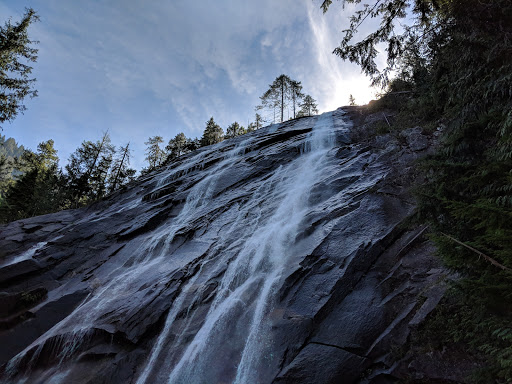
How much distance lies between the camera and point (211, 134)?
3906cm

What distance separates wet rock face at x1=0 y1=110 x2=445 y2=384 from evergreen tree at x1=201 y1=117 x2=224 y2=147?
86.2ft

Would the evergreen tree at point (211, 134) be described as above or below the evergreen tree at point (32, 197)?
above

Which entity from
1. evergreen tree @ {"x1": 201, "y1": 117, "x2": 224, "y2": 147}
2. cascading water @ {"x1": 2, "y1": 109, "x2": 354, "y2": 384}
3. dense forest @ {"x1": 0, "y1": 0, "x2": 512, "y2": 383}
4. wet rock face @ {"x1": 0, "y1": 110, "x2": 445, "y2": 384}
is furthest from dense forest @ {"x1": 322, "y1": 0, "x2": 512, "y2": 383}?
evergreen tree @ {"x1": 201, "y1": 117, "x2": 224, "y2": 147}

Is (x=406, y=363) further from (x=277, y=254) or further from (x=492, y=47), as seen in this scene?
(x=492, y=47)

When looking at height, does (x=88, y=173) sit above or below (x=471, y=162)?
above

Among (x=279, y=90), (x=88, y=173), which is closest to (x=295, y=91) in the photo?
(x=279, y=90)

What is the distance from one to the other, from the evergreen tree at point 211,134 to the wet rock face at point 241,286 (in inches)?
1034

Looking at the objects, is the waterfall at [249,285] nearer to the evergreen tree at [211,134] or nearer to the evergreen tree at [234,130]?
the evergreen tree at [211,134]

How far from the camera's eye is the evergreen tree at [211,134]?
38781mm

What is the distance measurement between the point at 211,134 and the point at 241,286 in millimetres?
34459

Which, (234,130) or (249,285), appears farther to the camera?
(234,130)

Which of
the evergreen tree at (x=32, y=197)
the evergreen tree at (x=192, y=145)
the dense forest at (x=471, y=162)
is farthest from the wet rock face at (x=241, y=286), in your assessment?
the evergreen tree at (x=192, y=145)

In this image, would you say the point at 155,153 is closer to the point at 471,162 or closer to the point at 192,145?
the point at 192,145

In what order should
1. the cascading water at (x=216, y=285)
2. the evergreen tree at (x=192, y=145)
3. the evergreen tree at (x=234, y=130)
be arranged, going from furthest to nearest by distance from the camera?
the evergreen tree at (x=234, y=130), the evergreen tree at (x=192, y=145), the cascading water at (x=216, y=285)
